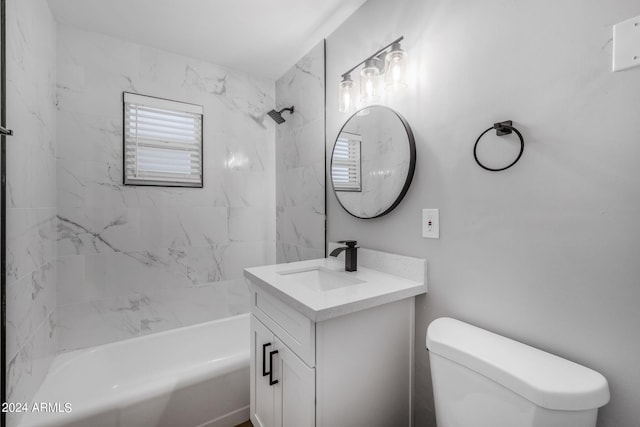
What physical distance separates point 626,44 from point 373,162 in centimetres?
91

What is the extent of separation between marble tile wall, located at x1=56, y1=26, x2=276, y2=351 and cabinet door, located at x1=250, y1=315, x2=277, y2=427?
0.97 meters

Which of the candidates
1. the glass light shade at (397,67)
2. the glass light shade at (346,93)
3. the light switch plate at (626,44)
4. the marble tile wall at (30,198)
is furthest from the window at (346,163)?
the marble tile wall at (30,198)

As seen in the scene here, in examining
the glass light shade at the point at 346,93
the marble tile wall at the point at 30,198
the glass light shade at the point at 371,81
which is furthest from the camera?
the glass light shade at the point at 346,93

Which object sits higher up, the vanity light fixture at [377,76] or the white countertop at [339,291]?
the vanity light fixture at [377,76]

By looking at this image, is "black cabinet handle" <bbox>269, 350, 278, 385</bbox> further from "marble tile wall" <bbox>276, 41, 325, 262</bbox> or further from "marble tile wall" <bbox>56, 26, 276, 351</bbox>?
"marble tile wall" <bbox>56, 26, 276, 351</bbox>

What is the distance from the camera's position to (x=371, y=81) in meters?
1.41

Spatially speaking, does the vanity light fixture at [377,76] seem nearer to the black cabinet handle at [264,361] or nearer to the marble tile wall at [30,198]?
the black cabinet handle at [264,361]

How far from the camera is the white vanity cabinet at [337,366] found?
98 cm

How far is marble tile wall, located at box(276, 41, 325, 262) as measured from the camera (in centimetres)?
193

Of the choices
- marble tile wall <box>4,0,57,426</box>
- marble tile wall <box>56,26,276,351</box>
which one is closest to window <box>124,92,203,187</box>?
marble tile wall <box>56,26,276,351</box>

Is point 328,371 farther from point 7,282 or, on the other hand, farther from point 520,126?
point 7,282

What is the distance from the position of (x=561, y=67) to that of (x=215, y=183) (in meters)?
2.13

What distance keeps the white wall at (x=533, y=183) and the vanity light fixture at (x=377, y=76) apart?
0.08m

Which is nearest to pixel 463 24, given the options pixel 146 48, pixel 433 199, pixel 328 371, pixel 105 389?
pixel 433 199
